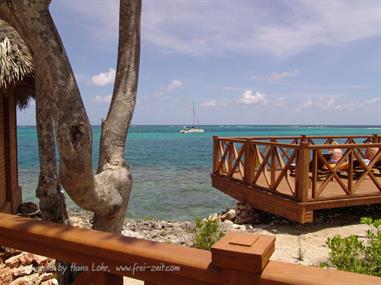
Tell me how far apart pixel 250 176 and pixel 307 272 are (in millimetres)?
7340

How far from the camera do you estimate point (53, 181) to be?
2.68 m

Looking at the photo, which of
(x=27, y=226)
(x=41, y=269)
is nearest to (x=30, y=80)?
(x=41, y=269)

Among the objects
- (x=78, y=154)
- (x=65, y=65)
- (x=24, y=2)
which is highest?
(x=24, y=2)

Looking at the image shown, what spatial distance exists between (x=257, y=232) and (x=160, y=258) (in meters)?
6.15

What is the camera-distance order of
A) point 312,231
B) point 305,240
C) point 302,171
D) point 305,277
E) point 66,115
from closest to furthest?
1. point 305,277
2. point 66,115
3. point 305,240
4. point 302,171
5. point 312,231

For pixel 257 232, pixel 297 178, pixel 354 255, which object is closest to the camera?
pixel 354 255

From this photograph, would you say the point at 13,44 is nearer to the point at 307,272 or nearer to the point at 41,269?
the point at 41,269

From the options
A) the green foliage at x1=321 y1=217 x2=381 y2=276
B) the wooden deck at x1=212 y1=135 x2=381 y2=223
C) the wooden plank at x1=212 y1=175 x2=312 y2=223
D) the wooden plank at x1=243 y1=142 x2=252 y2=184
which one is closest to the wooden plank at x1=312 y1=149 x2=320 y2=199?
the wooden deck at x1=212 y1=135 x2=381 y2=223

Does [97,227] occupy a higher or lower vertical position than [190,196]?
higher

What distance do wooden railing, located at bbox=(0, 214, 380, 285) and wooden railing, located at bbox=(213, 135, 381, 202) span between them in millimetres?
5671

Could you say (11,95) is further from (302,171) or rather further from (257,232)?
(302,171)

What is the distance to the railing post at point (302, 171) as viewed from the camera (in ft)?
22.0

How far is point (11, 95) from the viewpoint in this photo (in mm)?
7840

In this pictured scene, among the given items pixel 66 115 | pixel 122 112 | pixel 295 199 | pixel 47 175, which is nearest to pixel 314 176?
pixel 295 199
